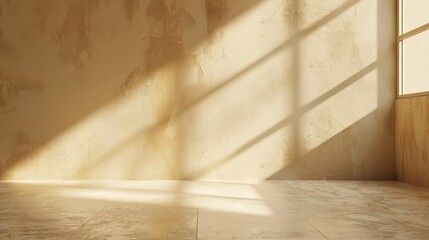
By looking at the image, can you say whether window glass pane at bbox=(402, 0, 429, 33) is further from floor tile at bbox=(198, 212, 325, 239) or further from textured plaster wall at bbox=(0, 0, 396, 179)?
floor tile at bbox=(198, 212, 325, 239)

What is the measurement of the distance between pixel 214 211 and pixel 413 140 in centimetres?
297

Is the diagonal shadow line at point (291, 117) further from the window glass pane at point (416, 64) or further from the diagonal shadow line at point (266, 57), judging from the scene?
the diagonal shadow line at point (266, 57)

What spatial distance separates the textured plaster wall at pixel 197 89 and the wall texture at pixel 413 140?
0.58 feet

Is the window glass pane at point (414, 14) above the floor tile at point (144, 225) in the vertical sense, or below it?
above

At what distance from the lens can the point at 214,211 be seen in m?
3.73

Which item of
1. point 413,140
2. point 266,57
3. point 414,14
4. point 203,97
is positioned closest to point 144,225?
point 203,97

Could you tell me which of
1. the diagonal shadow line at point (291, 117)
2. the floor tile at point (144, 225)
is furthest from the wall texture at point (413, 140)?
the floor tile at point (144, 225)

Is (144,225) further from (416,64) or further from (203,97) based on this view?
(416,64)

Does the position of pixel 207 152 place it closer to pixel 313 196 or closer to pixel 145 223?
pixel 313 196

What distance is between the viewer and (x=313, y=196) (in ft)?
14.8

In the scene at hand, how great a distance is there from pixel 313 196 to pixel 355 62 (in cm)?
226

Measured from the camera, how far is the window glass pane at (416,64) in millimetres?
5402

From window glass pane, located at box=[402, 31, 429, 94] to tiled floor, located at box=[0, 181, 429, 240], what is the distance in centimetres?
122

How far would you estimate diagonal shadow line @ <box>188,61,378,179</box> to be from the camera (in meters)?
5.95
